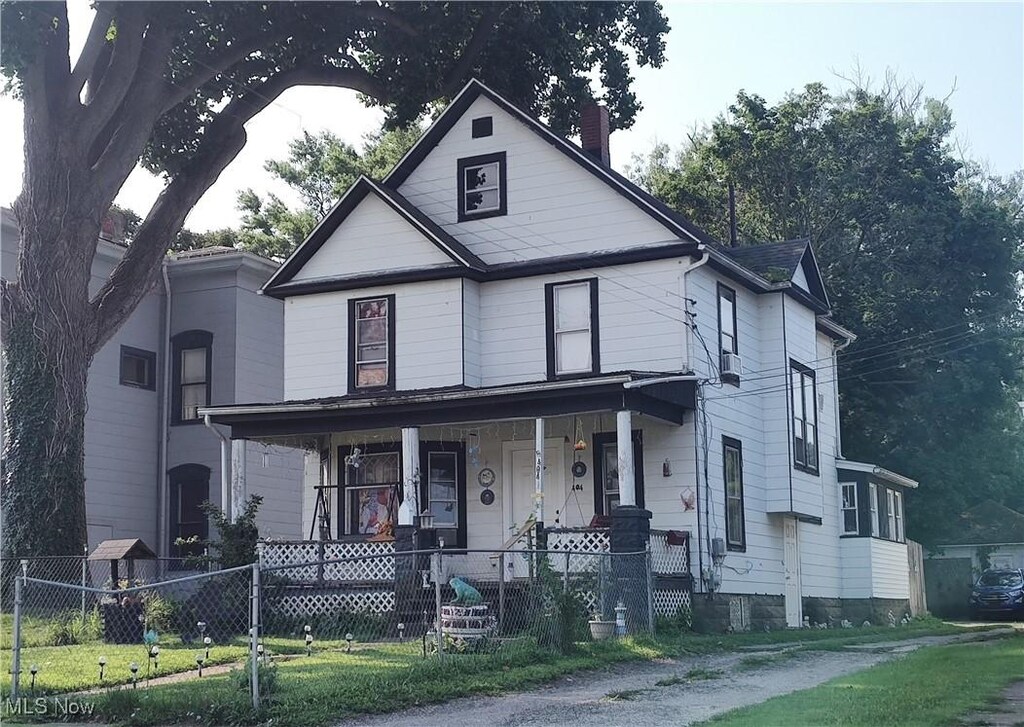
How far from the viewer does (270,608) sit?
22.2 metres

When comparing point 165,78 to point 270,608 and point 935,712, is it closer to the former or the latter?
point 270,608

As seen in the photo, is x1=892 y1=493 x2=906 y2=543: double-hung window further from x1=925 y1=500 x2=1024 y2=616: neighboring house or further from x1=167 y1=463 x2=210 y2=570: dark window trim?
x1=167 y1=463 x2=210 y2=570: dark window trim

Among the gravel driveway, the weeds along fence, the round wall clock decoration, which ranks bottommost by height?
the gravel driveway

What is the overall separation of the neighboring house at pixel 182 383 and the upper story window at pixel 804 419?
Result: 1222 cm

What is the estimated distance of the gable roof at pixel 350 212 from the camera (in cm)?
2558

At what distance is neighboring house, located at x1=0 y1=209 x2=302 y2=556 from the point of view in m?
31.8

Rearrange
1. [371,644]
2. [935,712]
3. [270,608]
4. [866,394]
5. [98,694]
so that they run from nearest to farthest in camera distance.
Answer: [935,712]
[98,694]
[371,644]
[270,608]
[866,394]

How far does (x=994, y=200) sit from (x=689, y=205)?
1291 cm

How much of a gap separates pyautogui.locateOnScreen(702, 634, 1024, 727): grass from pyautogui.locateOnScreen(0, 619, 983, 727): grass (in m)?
2.28

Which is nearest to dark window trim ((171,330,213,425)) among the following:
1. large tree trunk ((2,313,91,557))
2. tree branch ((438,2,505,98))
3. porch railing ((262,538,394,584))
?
large tree trunk ((2,313,91,557))

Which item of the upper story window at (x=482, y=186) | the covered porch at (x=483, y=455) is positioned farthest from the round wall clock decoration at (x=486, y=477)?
the upper story window at (x=482, y=186)

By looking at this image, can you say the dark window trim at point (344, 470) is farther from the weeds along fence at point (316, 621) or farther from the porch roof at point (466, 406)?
the weeds along fence at point (316, 621)

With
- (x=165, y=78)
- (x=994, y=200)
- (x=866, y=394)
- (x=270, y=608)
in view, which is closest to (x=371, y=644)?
(x=270, y=608)

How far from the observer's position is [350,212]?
88.0 ft
